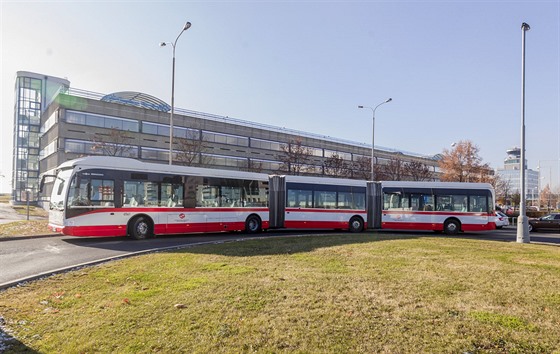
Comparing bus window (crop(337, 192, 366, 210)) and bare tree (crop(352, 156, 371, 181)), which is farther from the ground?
bare tree (crop(352, 156, 371, 181))

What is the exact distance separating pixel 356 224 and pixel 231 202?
25.8 feet

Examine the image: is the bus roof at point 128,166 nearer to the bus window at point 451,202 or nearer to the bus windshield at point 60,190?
the bus windshield at point 60,190

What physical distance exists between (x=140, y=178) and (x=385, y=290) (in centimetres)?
1184

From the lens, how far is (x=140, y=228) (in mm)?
14555

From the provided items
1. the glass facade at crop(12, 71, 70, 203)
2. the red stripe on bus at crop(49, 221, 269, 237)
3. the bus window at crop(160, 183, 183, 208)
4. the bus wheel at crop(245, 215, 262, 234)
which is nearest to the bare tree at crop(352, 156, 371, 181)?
the bus wheel at crop(245, 215, 262, 234)

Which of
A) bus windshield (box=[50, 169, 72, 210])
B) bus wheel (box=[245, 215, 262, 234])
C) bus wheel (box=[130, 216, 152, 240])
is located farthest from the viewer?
bus wheel (box=[245, 215, 262, 234])

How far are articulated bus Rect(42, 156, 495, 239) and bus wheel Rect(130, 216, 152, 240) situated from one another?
2 centimetres

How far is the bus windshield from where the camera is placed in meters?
13.2

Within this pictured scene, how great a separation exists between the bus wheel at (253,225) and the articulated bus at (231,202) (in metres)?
0.05

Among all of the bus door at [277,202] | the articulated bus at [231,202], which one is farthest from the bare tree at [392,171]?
the bus door at [277,202]

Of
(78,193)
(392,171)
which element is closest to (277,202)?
(78,193)

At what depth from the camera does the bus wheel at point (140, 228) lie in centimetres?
1430

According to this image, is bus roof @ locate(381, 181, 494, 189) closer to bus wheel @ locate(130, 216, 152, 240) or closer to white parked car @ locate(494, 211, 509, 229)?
white parked car @ locate(494, 211, 509, 229)

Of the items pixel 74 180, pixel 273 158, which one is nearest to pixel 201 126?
pixel 273 158
